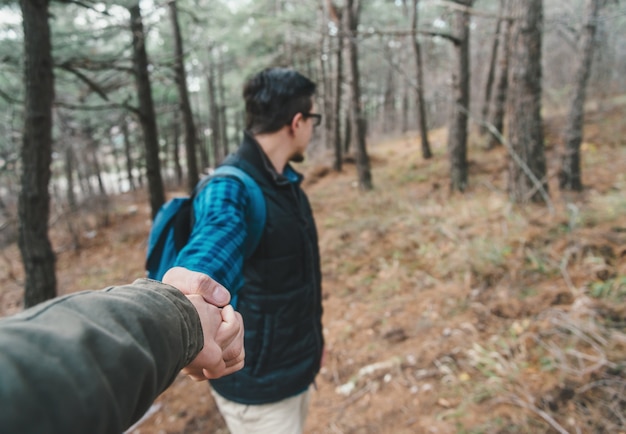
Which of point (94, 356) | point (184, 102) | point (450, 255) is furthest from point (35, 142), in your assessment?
point (184, 102)

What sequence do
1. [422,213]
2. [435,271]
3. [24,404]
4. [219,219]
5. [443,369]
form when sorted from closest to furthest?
1. [24,404]
2. [219,219]
3. [443,369]
4. [435,271]
5. [422,213]

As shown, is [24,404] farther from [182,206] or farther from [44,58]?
[44,58]

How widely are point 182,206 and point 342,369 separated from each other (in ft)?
9.45

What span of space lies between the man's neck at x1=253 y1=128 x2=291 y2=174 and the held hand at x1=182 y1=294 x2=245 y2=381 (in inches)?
37.2

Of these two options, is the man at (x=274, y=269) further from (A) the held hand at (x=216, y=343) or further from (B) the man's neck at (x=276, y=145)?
(A) the held hand at (x=216, y=343)

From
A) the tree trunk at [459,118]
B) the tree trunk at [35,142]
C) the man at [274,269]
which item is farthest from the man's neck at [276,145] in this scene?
the tree trunk at [459,118]

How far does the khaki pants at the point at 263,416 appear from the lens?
1.73 metres

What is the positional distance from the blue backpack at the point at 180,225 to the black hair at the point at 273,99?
1.15 feet

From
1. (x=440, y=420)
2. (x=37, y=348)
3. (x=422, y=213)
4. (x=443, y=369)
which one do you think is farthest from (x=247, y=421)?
(x=422, y=213)

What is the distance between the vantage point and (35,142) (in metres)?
A: 3.50

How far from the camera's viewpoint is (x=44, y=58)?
11.3 feet

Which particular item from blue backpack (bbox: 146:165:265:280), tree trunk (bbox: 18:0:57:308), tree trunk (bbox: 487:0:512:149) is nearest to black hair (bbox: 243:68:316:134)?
blue backpack (bbox: 146:165:265:280)

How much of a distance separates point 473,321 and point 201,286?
3.45m

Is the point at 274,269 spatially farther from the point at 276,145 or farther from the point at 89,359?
the point at 89,359
